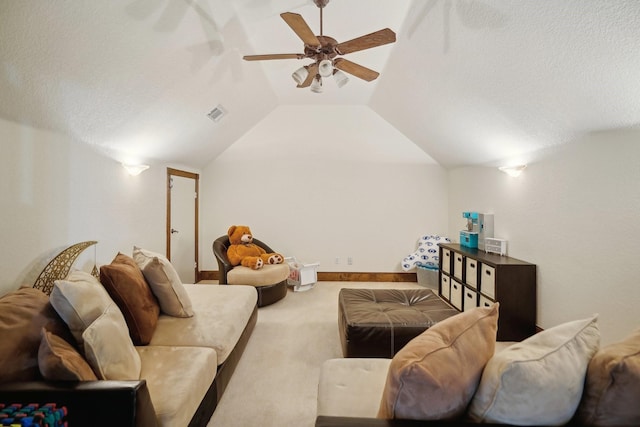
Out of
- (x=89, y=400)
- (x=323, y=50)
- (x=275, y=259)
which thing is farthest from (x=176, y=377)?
(x=275, y=259)

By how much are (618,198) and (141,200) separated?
14.1 ft

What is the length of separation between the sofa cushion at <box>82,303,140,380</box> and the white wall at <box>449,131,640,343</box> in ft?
10.0

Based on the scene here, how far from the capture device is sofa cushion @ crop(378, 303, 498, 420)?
0.88 m

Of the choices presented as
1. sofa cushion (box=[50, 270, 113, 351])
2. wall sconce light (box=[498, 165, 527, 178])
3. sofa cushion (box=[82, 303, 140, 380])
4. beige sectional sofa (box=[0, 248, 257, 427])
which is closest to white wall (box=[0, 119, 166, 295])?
beige sectional sofa (box=[0, 248, 257, 427])

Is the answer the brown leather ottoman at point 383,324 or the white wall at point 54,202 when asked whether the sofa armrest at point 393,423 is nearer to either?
the brown leather ottoman at point 383,324

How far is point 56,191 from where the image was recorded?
217 cm

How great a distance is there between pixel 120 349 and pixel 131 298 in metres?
0.49

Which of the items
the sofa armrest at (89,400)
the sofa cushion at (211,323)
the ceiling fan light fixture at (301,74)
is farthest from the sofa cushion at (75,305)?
the ceiling fan light fixture at (301,74)

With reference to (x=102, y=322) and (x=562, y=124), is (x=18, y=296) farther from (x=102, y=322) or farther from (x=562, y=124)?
(x=562, y=124)

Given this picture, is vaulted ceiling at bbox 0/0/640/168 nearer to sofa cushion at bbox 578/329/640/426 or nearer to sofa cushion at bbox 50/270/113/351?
sofa cushion at bbox 50/270/113/351

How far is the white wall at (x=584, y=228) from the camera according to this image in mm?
1992

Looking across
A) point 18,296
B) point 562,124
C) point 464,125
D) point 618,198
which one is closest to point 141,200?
point 18,296

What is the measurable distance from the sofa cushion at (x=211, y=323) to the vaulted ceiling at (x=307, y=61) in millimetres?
1626

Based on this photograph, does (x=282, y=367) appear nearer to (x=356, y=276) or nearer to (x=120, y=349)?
(x=120, y=349)
